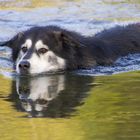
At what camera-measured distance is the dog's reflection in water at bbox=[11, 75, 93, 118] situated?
23.2 ft

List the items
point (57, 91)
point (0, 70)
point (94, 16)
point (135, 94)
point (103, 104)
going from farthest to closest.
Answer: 1. point (94, 16)
2. point (0, 70)
3. point (57, 91)
4. point (135, 94)
5. point (103, 104)

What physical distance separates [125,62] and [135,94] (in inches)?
126


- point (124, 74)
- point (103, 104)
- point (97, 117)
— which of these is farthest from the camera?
point (124, 74)

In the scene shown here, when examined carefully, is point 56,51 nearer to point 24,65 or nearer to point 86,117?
point 24,65

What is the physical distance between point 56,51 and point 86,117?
3.95 metres

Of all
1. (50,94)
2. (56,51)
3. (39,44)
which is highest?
(39,44)

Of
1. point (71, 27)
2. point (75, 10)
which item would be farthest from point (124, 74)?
point (75, 10)

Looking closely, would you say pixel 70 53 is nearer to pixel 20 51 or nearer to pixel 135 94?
pixel 20 51

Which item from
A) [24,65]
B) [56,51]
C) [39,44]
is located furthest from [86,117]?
[56,51]

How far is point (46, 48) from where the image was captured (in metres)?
10.4

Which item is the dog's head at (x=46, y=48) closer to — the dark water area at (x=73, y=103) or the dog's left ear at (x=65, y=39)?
the dog's left ear at (x=65, y=39)

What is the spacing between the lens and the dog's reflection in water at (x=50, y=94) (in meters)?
7.07

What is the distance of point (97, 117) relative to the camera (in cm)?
665

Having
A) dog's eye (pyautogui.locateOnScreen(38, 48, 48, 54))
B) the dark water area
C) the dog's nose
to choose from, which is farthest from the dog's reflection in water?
dog's eye (pyautogui.locateOnScreen(38, 48, 48, 54))
